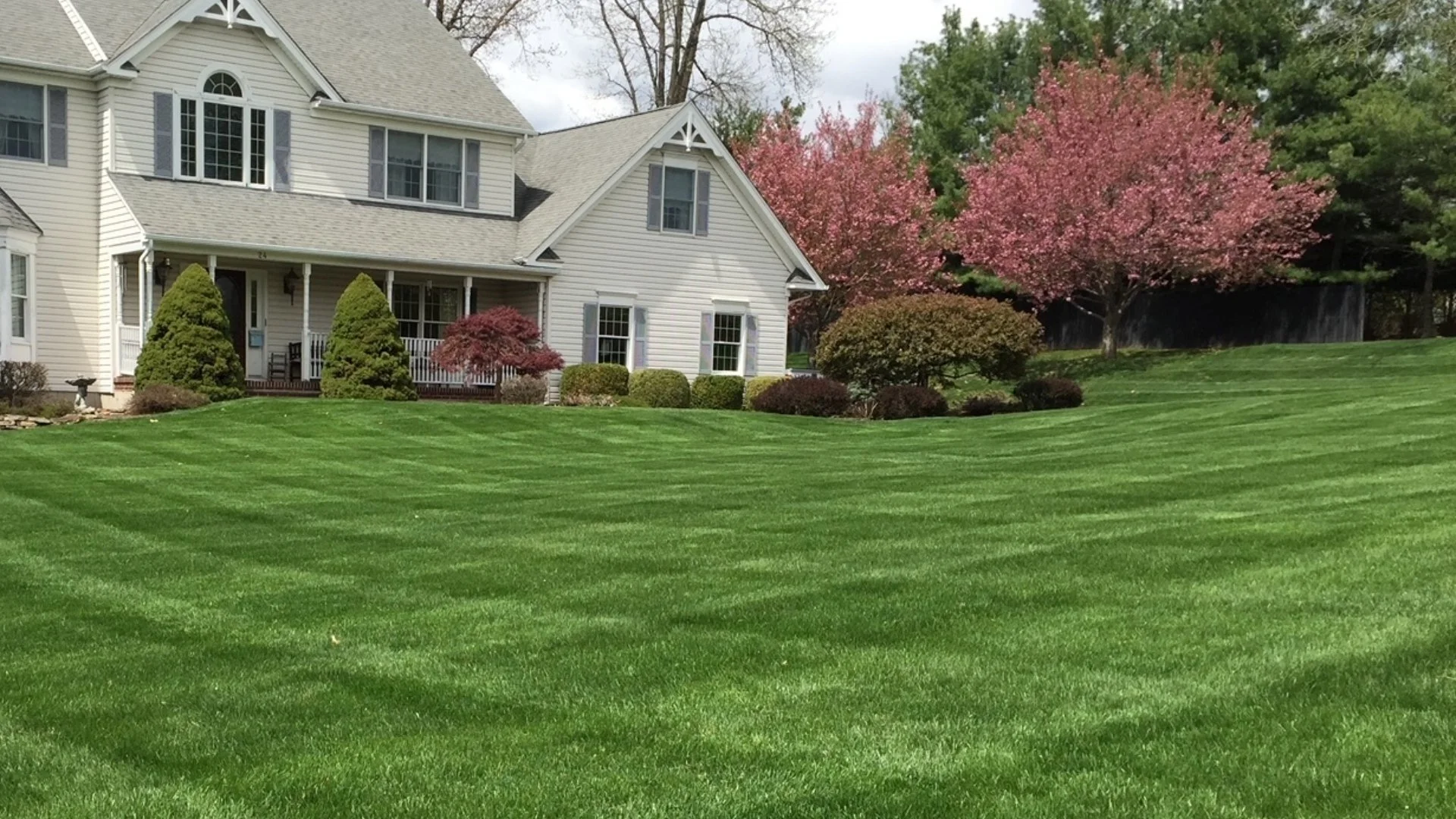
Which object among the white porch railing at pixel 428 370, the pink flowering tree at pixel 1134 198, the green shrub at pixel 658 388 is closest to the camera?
the white porch railing at pixel 428 370

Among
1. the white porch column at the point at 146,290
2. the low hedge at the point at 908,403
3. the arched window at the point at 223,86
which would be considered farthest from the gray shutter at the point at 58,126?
the low hedge at the point at 908,403

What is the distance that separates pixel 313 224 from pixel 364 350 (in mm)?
3230

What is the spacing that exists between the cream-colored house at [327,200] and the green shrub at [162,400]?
229 centimetres

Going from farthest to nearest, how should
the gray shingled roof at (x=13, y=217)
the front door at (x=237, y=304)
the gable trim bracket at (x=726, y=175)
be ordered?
the gable trim bracket at (x=726, y=175), the front door at (x=237, y=304), the gray shingled roof at (x=13, y=217)

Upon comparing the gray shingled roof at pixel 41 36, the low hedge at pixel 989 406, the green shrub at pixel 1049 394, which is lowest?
the low hedge at pixel 989 406

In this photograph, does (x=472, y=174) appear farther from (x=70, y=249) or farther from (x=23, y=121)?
(x=23, y=121)

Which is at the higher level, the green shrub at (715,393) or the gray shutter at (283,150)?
the gray shutter at (283,150)

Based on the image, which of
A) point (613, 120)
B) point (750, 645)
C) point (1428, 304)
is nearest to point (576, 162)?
point (613, 120)

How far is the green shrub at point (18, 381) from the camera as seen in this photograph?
21.3 m

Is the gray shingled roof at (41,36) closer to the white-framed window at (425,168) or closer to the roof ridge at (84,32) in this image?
the roof ridge at (84,32)

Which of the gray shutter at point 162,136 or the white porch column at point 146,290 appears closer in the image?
the white porch column at point 146,290

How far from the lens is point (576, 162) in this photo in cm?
2980

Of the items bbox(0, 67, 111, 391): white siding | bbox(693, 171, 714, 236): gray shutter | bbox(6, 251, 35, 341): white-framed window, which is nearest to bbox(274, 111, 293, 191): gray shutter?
bbox(0, 67, 111, 391): white siding

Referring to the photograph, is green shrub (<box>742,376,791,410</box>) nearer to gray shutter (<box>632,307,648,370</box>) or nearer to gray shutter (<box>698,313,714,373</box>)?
gray shutter (<box>698,313,714,373</box>)
